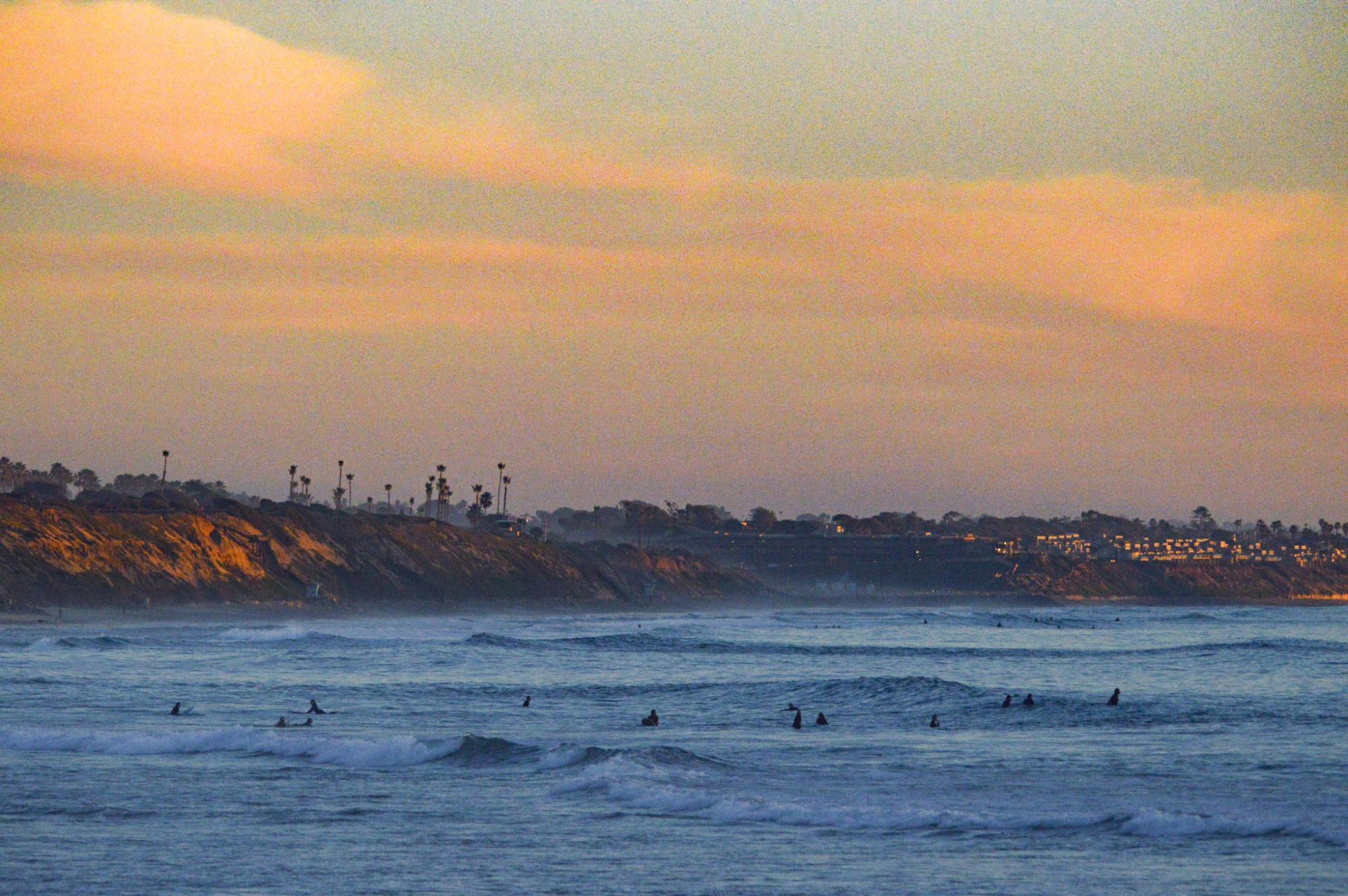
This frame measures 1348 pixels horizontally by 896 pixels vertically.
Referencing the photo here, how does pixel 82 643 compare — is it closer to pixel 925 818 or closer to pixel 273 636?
pixel 273 636

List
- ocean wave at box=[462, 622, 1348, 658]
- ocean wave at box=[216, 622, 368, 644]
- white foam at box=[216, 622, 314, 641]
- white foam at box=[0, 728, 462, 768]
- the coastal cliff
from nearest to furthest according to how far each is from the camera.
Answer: white foam at box=[0, 728, 462, 768] < ocean wave at box=[462, 622, 1348, 658] < ocean wave at box=[216, 622, 368, 644] < white foam at box=[216, 622, 314, 641] < the coastal cliff

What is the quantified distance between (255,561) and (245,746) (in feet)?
376

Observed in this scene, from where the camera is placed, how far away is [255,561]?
495ft

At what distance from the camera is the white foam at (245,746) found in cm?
3831

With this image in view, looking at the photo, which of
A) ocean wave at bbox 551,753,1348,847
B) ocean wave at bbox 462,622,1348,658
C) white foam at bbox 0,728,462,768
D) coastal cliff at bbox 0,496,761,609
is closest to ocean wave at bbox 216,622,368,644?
ocean wave at bbox 462,622,1348,658

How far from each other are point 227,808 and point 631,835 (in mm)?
8271

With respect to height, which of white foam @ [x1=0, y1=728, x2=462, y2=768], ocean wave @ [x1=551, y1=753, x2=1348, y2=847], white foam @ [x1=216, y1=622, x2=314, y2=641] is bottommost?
white foam @ [x1=216, y1=622, x2=314, y2=641]

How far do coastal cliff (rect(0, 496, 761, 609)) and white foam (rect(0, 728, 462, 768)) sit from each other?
281 feet

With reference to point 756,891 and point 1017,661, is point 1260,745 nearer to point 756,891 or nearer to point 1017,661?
point 756,891


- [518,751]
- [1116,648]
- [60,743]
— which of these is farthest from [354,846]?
[1116,648]

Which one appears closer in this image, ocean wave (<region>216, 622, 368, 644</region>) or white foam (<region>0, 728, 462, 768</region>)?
white foam (<region>0, 728, 462, 768</region>)

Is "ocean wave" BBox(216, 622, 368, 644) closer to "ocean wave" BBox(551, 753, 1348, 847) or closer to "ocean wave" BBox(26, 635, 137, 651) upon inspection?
"ocean wave" BBox(26, 635, 137, 651)

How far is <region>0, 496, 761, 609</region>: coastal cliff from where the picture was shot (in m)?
128

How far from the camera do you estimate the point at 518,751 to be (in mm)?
39125
